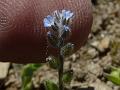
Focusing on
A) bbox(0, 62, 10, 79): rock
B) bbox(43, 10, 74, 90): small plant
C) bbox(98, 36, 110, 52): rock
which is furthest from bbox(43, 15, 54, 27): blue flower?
bbox(98, 36, 110, 52): rock

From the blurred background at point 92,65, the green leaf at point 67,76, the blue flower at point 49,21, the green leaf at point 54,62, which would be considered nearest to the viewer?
the blue flower at point 49,21

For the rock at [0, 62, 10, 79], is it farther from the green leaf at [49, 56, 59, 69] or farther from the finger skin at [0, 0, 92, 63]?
the green leaf at [49, 56, 59, 69]

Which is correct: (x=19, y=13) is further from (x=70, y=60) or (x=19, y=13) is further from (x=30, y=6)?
(x=70, y=60)

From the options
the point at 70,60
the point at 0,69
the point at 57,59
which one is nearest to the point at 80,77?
the point at 70,60

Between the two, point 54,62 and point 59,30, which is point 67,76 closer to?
point 54,62

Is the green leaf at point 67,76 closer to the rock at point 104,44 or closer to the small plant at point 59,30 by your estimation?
the small plant at point 59,30

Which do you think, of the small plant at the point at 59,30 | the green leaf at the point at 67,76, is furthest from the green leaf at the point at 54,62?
the green leaf at the point at 67,76
